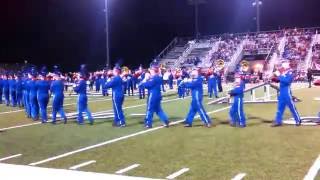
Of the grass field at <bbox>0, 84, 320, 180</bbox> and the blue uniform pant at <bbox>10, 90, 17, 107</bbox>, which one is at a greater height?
the blue uniform pant at <bbox>10, 90, 17, 107</bbox>

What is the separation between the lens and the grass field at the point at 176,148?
7273mm

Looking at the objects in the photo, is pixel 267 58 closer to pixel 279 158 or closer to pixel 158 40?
pixel 158 40

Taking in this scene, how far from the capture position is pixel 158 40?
5206cm

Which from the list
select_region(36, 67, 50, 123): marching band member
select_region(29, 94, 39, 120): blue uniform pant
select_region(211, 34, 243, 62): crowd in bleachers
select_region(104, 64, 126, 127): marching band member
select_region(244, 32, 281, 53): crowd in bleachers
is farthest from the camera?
select_region(211, 34, 243, 62): crowd in bleachers

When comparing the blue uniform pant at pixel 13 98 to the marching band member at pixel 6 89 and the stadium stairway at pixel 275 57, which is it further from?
the stadium stairway at pixel 275 57

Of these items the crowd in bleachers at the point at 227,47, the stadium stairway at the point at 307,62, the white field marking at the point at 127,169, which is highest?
the crowd in bleachers at the point at 227,47

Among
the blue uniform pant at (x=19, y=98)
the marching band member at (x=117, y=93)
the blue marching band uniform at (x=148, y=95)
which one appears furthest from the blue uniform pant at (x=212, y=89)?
the marching band member at (x=117, y=93)

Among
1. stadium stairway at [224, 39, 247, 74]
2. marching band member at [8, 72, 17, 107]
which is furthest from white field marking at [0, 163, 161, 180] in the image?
stadium stairway at [224, 39, 247, 74]

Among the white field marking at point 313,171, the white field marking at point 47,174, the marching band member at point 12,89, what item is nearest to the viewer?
the white field marking at point 313,171

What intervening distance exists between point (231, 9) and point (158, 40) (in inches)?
375

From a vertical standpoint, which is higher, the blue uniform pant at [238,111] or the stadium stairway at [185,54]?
the stadium stairway at [185,54]

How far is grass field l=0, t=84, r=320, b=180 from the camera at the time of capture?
7.27 metres

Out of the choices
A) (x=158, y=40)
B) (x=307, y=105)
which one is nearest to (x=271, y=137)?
(x=307, y=105)

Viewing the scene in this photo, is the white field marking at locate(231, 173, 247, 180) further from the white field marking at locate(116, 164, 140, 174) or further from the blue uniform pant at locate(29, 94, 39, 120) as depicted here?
the blue uniform pant at locate(29, 94, 39, 120)
